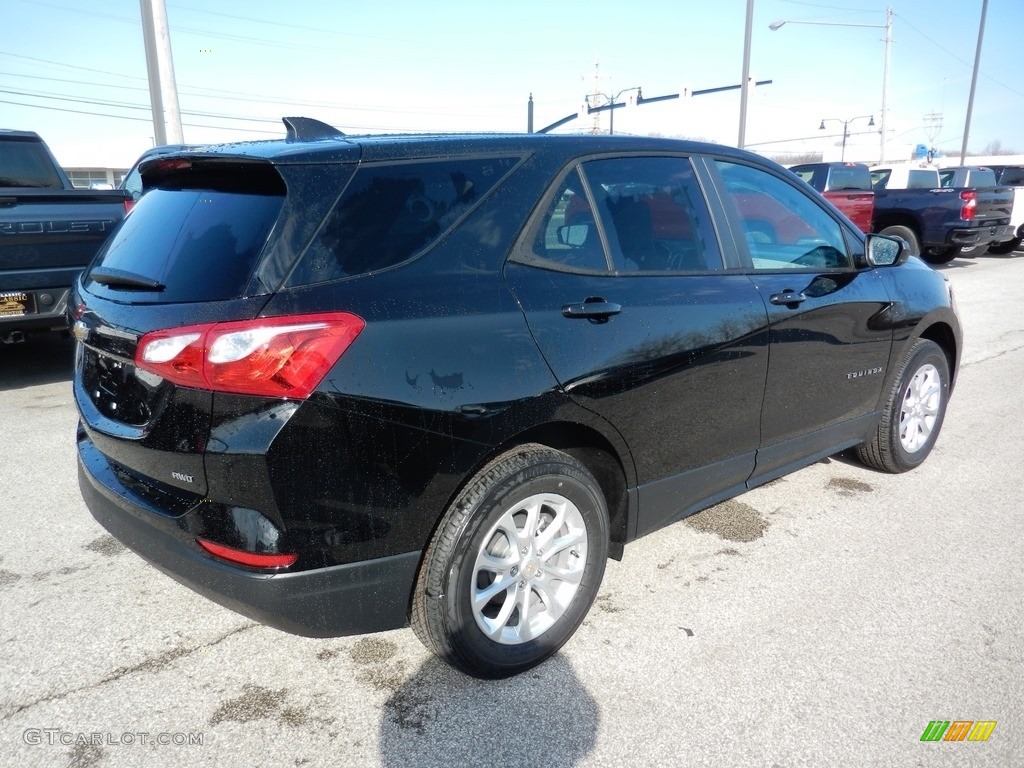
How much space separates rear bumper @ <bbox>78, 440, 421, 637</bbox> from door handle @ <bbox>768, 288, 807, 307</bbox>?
1.90 m

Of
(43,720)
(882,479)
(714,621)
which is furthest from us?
(882,479)

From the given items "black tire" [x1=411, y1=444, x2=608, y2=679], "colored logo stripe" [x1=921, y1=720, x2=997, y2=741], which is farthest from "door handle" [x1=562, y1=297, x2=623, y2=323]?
"colored logo stripe" [x1=921, y1=720, x2=997, y2=741]

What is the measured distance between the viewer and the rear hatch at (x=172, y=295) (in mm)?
2047

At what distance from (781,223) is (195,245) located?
8.56 ft

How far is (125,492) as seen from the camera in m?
2.33

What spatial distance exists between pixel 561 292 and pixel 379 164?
2.29 feet

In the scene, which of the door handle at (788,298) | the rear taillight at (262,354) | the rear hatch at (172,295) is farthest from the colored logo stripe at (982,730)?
the rear hatch at (172,295)

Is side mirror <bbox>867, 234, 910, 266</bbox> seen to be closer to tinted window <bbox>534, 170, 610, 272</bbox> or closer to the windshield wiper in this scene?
tinted window <bbox>534, 170, 610, 272</bbox>

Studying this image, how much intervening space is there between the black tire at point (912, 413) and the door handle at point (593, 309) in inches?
89.0

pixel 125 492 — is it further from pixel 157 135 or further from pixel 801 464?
pixel 157 135

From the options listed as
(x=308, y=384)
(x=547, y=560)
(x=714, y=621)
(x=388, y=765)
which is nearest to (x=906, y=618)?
(x=714, y=621)

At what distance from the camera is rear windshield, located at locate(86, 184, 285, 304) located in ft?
6.84

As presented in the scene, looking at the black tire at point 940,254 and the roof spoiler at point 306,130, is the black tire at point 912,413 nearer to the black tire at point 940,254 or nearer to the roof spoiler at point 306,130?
the roof spoiler at point 306,130

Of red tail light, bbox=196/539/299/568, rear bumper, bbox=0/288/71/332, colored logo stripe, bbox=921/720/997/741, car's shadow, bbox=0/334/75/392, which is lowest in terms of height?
colored logo stripe, bbox=921/720/997/741
